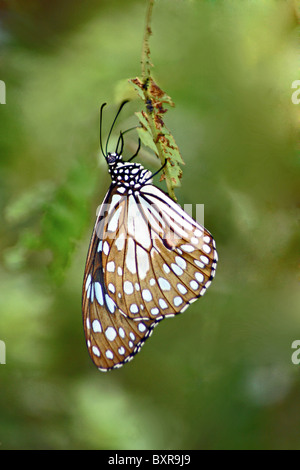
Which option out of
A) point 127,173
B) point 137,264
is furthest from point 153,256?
point 127,173

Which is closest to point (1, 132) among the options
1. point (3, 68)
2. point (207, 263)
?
point (3, 68)

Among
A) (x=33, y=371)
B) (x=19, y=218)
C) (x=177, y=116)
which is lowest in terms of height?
(x=33, y=371)

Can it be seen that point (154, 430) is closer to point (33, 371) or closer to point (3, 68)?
point (33, 371)

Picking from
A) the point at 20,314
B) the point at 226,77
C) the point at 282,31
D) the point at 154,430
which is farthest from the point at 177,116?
the point at 154,430

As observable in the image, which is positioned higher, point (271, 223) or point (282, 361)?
point (271, 223)
